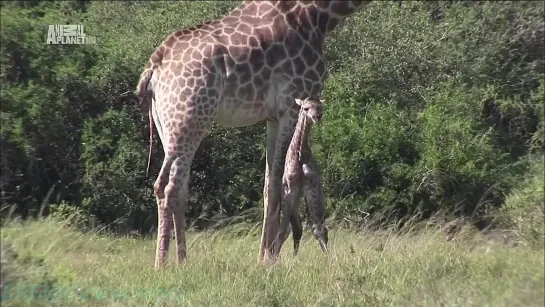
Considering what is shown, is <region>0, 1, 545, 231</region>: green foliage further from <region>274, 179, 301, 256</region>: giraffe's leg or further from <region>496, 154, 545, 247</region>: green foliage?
<region>274, 179, 301, 256</region>: giraffe's leg

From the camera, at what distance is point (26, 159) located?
11570 millimetres

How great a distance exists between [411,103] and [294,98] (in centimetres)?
482

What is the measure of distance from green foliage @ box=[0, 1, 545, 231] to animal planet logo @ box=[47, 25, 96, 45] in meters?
0.10

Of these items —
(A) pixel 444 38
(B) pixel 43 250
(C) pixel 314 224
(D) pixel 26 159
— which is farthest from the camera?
(A) pixel 444 38

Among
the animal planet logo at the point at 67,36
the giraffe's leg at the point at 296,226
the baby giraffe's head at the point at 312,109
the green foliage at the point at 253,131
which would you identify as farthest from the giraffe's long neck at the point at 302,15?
the animal planet logo at the point at 67,36

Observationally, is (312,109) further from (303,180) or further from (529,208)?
(529,208)

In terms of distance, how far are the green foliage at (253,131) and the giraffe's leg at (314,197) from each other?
2.77m

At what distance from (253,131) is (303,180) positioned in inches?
169

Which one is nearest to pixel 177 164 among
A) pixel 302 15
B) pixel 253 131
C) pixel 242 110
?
pixel 242 110

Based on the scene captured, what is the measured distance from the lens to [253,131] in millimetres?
12664

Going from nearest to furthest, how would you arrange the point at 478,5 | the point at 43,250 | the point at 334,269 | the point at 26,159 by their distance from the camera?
the point at 334,269
the point at 43,250
the point at 26,159
the point at 478,5

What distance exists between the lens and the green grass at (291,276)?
6172 mm

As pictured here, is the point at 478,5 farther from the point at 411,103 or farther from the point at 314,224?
the point at 314,224

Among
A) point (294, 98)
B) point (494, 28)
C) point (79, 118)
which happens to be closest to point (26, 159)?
point (79, 118)
